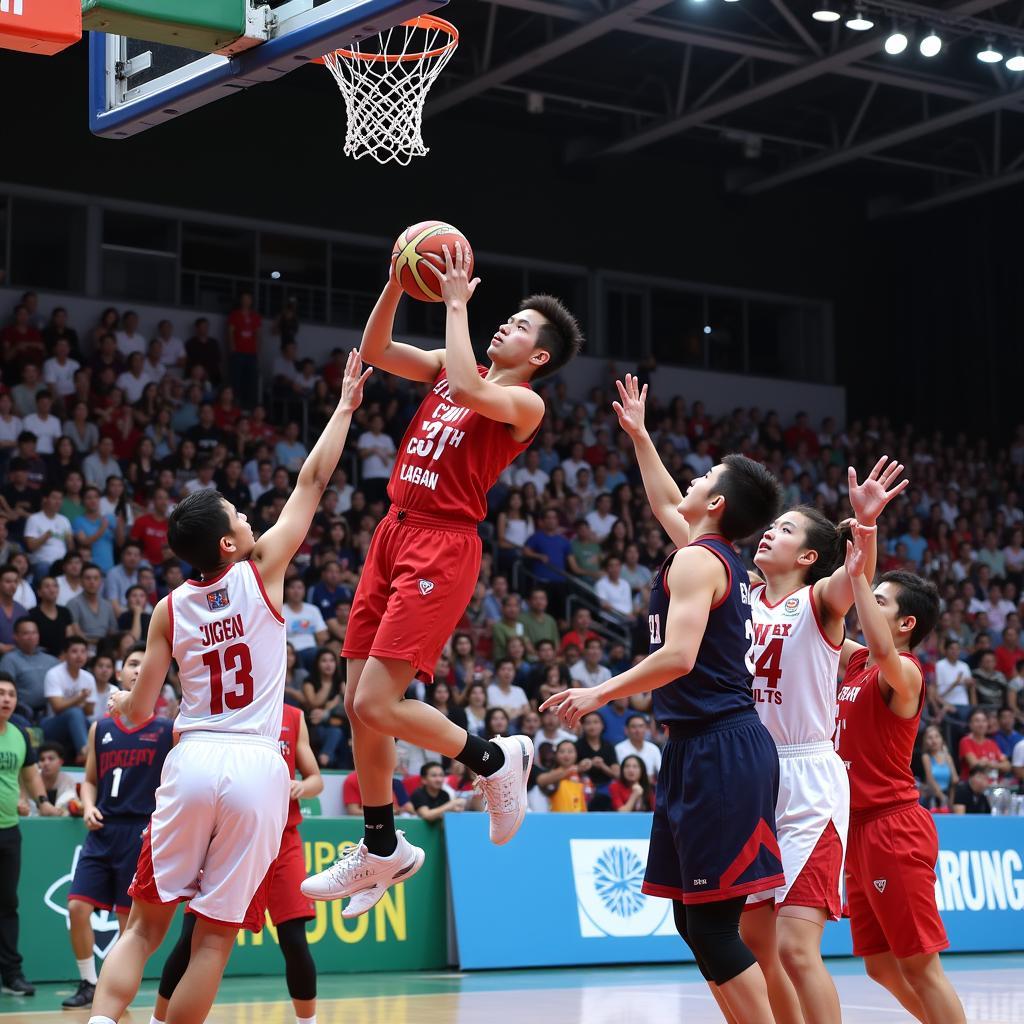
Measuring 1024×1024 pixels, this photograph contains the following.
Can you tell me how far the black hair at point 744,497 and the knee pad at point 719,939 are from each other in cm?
136

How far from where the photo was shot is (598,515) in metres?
19.6

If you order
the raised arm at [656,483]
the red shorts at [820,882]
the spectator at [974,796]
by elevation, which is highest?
the raised arm at [656,483]

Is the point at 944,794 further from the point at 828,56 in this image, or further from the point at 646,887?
the point at 646,887

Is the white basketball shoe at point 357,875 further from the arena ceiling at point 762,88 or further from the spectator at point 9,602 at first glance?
the arena ceiling at point 762,88

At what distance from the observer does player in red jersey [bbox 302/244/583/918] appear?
19.7ft

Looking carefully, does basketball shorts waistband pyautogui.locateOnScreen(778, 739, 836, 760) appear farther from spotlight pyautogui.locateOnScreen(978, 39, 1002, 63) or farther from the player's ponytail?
spotlight pyautogui.locateOnScreen(978, 39, 1002, 63)

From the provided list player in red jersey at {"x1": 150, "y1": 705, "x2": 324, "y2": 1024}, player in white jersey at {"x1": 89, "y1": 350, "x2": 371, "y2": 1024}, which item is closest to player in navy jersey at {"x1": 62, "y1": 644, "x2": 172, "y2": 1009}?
player in red jersey at {"x1": 150, "y1": 705, "x2": 324, "y2": 1024}

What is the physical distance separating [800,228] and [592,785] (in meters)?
15.9

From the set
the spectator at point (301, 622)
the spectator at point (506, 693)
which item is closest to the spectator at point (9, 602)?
the spectator at point (301, 622)

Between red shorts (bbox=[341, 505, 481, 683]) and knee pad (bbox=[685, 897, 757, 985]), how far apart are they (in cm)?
139

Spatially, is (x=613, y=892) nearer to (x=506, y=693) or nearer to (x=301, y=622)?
(x=506, y=693)

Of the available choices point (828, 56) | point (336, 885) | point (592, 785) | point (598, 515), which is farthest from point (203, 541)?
point (828, 56)

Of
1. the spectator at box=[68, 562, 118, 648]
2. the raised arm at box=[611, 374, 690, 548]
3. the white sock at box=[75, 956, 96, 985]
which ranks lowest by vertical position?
the white sock at box=[75, 956, 96, 985]

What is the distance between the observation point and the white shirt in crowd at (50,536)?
1484 cm
